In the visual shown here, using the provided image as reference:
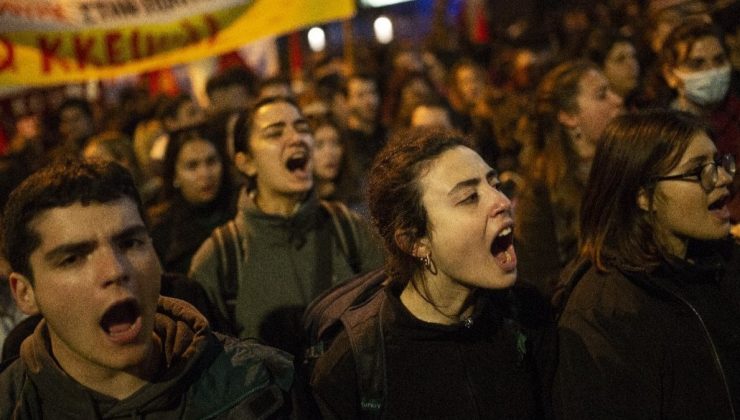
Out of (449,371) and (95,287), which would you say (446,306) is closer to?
(449,371)

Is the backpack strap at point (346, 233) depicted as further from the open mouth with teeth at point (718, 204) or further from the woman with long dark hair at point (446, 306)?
the open mouth with teeth at point (718, 204)

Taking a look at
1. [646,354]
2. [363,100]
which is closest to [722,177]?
[646,354]

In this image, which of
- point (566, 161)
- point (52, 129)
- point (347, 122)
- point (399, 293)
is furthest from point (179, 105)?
point (399, 293)

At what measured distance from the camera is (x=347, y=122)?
8.84m

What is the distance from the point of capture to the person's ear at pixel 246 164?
194 inches

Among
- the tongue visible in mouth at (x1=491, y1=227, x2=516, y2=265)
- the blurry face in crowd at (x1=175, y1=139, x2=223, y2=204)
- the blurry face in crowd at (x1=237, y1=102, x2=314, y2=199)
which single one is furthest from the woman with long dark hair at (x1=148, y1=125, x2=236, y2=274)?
the tongue visible in mouth at (x1=491, y1=227, x2=516, y2=265)

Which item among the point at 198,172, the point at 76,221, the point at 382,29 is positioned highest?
the point at 382,29

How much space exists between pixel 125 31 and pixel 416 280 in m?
3.06

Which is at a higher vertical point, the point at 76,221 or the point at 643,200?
the point at 76,221

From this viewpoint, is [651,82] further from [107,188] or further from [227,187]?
[107,188]

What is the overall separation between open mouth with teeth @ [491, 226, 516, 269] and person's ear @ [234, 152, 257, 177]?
212cm

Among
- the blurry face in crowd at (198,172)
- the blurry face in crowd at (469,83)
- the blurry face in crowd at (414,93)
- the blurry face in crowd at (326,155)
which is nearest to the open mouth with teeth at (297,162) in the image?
the blurry face in crowd at (198,172)

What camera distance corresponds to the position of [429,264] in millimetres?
3174

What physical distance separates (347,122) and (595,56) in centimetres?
246
